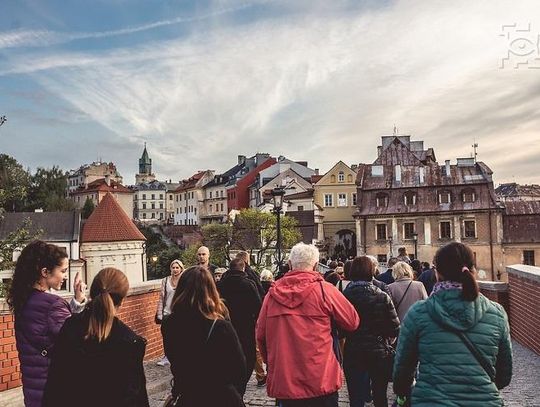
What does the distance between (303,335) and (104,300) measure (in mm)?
1609

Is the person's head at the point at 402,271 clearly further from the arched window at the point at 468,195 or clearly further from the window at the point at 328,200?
the window at the point at 328,200

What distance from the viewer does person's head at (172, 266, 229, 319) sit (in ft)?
13.2

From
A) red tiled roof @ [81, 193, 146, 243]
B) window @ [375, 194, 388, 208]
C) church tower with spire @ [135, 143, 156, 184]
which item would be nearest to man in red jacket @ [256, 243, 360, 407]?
red tiled roof @ [81, 193, 146, 243]

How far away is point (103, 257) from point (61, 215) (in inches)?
301

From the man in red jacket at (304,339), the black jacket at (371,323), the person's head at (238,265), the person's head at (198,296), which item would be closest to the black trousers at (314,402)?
the man in red jacket at (304,339)

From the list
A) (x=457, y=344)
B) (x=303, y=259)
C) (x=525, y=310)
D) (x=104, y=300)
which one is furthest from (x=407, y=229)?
(x=104, y=300)

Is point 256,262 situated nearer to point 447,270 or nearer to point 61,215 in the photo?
point 61,215

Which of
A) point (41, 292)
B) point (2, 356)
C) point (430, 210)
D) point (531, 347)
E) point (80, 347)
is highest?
point (430, 210)

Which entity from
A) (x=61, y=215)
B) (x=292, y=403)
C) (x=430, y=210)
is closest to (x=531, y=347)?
(x=292, y=403)

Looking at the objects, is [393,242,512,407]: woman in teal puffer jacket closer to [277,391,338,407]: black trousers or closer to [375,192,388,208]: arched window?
[277,391,338,407]: black trousers

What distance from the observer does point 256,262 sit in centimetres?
5275

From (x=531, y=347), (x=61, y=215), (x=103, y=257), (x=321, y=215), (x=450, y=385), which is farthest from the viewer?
(x=321, y=215)

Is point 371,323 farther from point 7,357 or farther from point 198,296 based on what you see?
point 7,357

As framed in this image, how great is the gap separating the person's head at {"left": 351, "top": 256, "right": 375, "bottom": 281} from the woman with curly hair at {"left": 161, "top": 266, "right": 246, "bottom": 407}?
2147 mm
